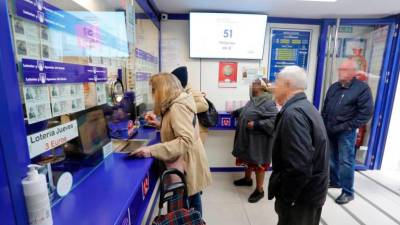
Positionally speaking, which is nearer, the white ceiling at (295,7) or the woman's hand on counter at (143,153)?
the woman's hand on counter at (143,153)

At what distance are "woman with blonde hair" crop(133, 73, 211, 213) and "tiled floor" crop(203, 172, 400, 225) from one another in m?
0.89

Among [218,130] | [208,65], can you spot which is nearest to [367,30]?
[208,65]

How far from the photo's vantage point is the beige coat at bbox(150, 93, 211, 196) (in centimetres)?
134

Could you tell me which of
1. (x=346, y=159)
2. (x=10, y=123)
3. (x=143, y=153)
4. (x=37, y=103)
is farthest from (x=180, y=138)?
(x=346, y=159)

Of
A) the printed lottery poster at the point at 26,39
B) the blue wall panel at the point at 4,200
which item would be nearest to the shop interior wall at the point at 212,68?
the printed lottery poster at the point at 26,39

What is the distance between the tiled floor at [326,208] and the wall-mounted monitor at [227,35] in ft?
5.90

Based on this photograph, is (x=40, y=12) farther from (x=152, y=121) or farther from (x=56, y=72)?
(x=152, y=121)

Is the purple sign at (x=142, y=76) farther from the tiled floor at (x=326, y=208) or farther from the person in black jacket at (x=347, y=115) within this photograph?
the person in black jacket at (x=347, y=115)

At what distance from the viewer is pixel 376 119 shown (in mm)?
3293

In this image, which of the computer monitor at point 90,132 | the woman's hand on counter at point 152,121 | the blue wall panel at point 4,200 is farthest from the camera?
the woman's hand on counter at point 152,121

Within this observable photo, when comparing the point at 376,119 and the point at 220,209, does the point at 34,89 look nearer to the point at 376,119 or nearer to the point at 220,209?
the point at 220,209

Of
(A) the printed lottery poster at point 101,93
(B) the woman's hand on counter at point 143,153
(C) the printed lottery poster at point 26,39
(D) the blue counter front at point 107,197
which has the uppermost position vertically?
(C) the printed lottery poster at point 26,39

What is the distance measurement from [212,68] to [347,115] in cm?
176

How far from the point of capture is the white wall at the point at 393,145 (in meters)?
3.26
